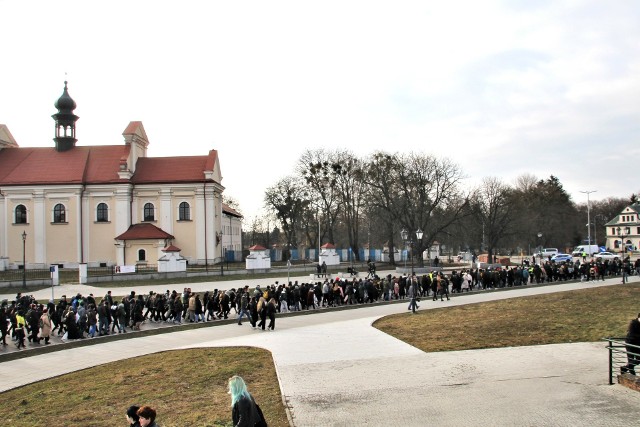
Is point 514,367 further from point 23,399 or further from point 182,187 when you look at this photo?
point 182,187

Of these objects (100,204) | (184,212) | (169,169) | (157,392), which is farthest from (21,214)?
(157,392)

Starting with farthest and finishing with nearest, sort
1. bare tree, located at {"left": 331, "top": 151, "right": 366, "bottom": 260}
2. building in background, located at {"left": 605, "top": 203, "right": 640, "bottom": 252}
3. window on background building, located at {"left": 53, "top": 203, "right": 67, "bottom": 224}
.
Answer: building in background, located at {"left": 605, "top": 203, "right": 640, "bottom": 252} → bare tree, located at {"left": 331, "top": 151, "right": 366, "bottom": 260} → window on background building, located at {"left": 53, "top": 203, "right": 67, "bottom": 224}

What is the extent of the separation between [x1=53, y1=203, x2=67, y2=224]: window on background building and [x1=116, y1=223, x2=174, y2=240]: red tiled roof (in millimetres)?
6542

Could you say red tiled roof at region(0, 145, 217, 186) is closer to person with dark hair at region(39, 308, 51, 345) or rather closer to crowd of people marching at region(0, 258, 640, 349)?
crowd of people marching at region(0, 258, 640, 349)

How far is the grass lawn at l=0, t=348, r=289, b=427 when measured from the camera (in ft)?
32.1

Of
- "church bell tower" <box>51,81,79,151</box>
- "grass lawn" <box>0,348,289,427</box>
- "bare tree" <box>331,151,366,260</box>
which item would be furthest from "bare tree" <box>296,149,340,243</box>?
"grass lawn" <box>0,348,289,427</box>

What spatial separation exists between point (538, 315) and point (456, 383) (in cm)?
1053

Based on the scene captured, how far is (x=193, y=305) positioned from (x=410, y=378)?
1252 centimetres

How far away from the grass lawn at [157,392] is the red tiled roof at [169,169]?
39.8 metres

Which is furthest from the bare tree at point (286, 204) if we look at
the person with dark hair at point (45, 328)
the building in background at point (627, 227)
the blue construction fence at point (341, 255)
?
the building in background at point (627, 227)

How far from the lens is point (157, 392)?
449 inches

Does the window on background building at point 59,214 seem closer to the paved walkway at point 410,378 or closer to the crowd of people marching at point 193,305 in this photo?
the crowd of people marching at point 193,305

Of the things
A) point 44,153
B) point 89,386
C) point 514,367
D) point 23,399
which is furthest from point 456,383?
point 44,153

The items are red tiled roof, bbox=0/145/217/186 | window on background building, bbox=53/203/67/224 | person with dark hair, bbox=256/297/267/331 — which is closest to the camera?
person with dark hair, bbox=256/297/267/331
